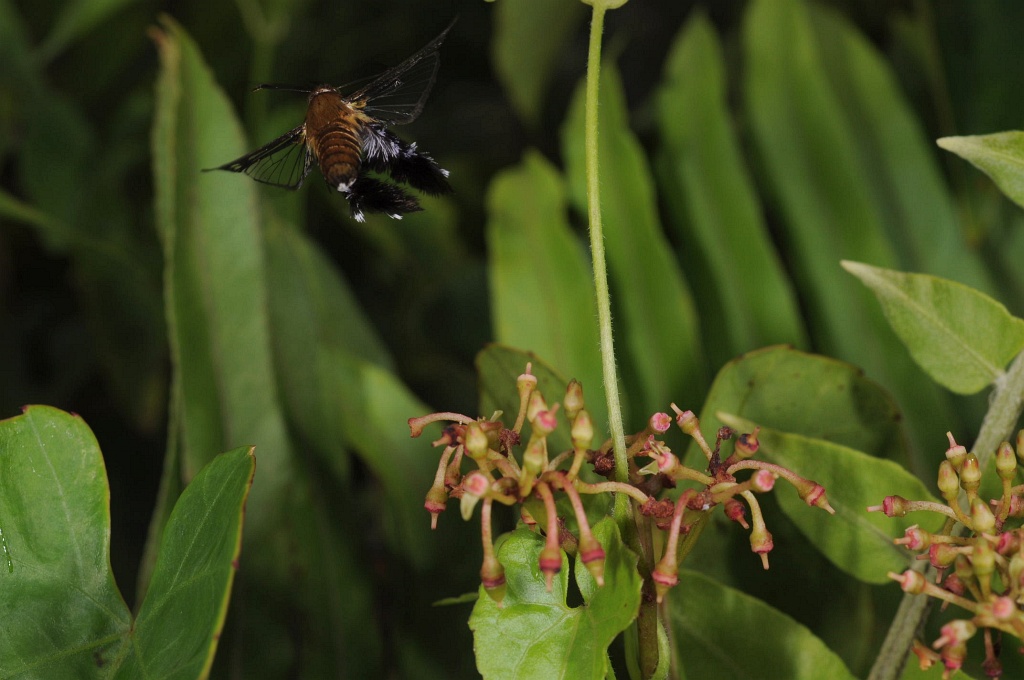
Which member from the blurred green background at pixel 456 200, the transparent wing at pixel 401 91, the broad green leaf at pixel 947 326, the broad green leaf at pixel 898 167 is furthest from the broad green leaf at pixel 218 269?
the broad green leaf at pixel 898 167

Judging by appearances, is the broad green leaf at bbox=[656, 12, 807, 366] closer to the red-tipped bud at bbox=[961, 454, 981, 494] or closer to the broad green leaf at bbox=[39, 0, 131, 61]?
the red-tipped bud at bbox=[961, 454, 981, 494]

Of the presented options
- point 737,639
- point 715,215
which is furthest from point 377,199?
point 715,215

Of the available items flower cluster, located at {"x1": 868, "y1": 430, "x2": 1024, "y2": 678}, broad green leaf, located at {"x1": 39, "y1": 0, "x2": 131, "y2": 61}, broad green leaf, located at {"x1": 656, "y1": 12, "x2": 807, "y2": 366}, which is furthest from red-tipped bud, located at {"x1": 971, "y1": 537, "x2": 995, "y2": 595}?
broad green leaf, located at {"x1": 39, "y1": 0, "x2": 131, "y2": 61}

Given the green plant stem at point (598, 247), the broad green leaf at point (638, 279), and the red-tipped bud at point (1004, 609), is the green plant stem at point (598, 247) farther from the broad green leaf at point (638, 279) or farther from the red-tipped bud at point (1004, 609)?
the broad green leaf at point (638, 279)

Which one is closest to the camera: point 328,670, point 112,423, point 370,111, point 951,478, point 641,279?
point 951,478

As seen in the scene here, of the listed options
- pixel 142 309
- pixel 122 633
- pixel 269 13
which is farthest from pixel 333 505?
pixel 269 13

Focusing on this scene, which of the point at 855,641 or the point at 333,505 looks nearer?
the point at 855,641

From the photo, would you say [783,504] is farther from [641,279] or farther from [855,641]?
[641,279]

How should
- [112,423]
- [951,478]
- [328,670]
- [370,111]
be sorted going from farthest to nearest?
1. [112,423]
2. [328,670]
3. [370,111]
4. [951,478]

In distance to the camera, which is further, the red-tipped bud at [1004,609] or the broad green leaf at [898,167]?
the broad green leaf at [898,167]
